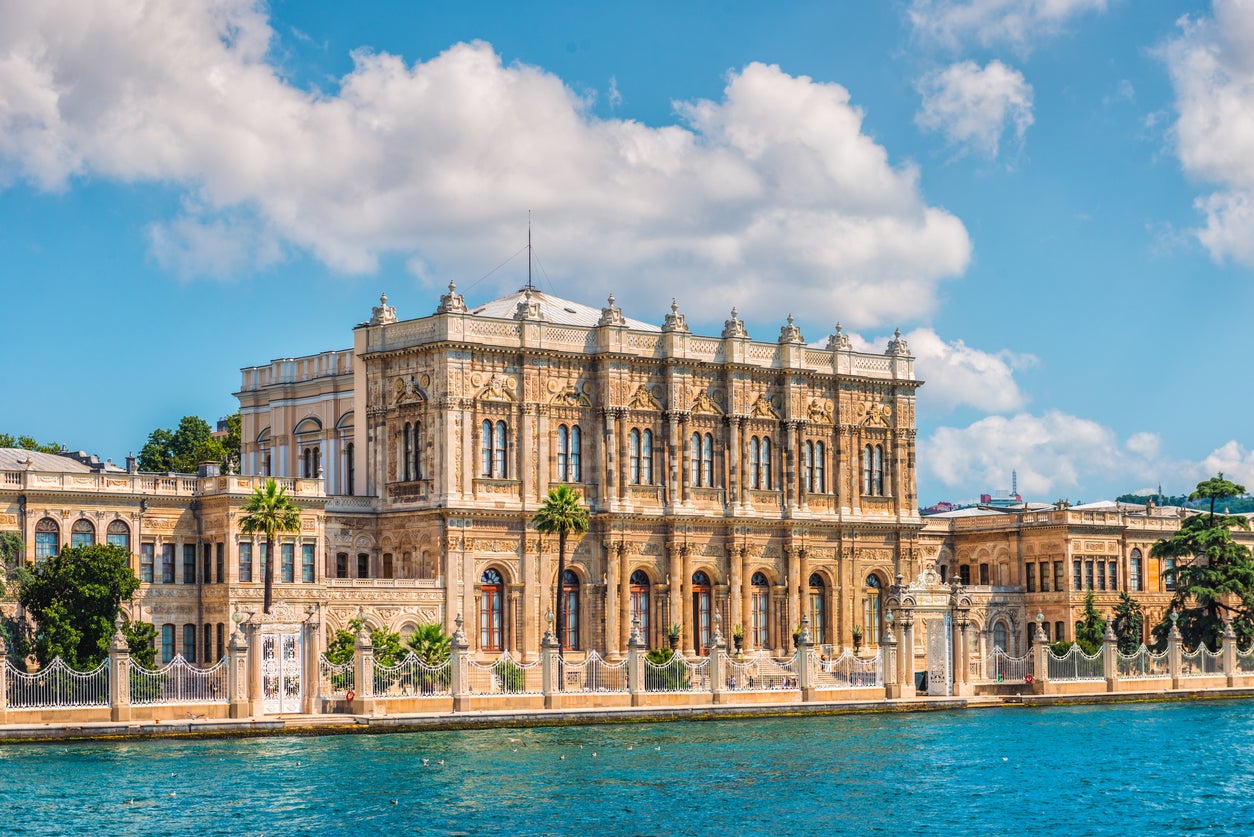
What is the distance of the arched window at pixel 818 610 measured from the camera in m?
85.3

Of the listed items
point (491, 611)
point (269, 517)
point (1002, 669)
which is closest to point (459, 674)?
point (269, 517)

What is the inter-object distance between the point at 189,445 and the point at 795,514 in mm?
31888

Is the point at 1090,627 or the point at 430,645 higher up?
the point at 430,645

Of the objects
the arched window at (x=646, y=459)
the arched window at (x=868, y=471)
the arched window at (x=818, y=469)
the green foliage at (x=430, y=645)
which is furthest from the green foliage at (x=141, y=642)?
the arched window at (x=868, y=471)

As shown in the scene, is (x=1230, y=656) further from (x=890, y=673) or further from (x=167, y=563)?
(x=167, y=563)

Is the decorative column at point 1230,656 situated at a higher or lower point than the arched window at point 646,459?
lower

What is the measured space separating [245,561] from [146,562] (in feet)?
10.1

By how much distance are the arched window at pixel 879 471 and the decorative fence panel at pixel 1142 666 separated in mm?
13877

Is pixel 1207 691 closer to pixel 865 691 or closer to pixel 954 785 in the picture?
pixel 865 691

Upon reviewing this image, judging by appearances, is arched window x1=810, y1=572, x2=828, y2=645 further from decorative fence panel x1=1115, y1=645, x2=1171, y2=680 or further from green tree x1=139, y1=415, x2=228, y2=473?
green tree x1=139, y1=415, x2=228, y2=473

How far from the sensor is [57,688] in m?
55.2

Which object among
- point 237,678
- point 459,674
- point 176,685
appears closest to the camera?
point 176,685

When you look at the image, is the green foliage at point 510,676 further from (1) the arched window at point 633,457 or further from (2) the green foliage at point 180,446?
(2) the green foliage at point 180,446

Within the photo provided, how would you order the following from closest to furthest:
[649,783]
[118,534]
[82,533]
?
[649,783]
[82,533]
[118,534]
